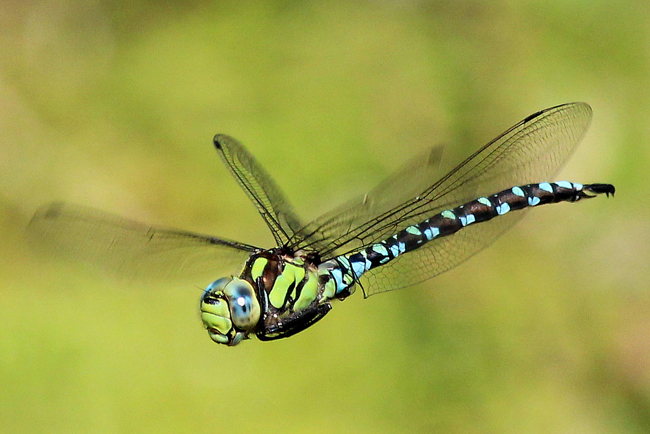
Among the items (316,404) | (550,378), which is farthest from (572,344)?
(316,404)

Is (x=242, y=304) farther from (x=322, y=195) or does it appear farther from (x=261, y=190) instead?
(x=322, y=195)

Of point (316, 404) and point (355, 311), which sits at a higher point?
point (355, 311)

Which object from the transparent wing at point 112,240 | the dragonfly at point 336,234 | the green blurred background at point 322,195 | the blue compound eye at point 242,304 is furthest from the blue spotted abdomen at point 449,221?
the green blurred background at point 322,195

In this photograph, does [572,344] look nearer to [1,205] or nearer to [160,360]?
[160,360]

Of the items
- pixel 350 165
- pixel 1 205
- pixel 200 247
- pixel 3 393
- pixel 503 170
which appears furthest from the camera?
pixel 350 165

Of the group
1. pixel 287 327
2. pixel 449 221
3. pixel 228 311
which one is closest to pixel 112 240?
pixel 228 311

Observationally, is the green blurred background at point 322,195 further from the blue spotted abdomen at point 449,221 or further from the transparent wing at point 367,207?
the transparent wing at point 367,207

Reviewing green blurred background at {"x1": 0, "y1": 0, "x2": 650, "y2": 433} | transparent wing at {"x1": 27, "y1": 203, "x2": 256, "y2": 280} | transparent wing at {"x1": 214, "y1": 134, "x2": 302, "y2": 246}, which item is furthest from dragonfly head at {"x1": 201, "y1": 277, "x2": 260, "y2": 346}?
green blurred background at {"x1": 0, "y1": 0, "x2": 650, "y2": 433}
